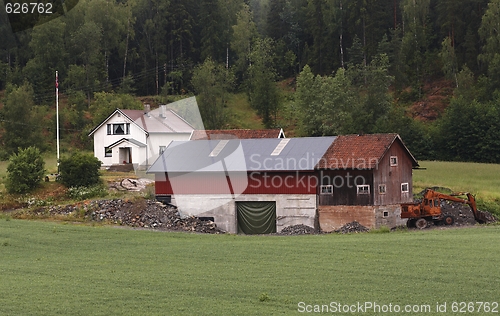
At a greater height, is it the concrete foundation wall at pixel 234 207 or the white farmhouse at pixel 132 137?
the white farmhouse at pixel 132 137

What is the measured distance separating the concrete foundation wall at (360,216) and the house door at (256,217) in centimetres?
321

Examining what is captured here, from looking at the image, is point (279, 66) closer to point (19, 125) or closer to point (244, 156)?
point (19, 125)

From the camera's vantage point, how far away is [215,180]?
50.6 metres

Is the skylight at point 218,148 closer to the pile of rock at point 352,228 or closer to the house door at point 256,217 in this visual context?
the house door at point 256,217

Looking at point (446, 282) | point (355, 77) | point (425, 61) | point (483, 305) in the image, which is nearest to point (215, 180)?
point (446, 282)

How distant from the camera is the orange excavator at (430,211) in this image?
4550cm

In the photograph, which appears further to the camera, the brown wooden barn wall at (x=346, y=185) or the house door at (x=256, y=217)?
the house door at (x=256, y=217)

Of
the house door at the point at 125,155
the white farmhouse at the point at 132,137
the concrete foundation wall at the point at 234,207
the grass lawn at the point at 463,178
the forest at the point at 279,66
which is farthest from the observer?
the forest at the point at 279,66

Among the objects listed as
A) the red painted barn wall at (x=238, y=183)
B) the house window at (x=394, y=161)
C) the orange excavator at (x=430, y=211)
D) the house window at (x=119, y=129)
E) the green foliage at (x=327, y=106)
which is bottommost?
the orange excavator at (x=430, y=211)

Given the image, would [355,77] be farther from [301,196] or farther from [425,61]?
[301,196]

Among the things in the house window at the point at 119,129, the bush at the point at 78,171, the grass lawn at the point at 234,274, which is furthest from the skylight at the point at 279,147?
the house window at the point at 119,129

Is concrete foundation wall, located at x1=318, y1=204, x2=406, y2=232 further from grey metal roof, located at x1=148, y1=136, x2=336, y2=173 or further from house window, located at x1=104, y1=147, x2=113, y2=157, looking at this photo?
house window, located at x1=104, y1=147, x2=113, y2=157

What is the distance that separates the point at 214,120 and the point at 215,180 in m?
38.8

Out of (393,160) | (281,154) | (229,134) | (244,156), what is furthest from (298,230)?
(229,134)
